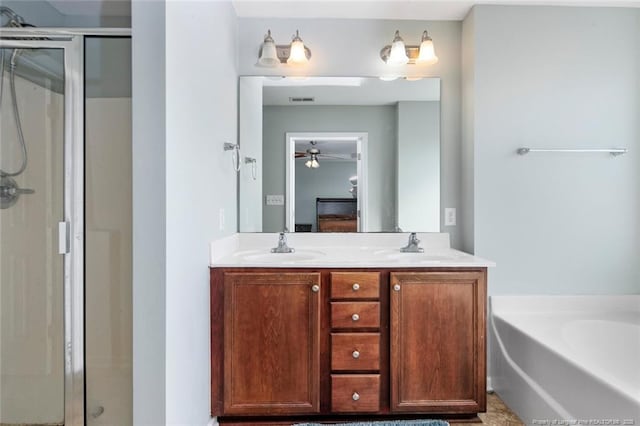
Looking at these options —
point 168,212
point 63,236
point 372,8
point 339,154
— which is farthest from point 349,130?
point 63,236

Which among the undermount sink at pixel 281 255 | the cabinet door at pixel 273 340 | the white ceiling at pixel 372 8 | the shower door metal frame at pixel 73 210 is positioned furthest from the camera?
the white ceiling at pixel 372 8

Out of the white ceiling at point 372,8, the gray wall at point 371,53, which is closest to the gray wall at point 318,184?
the gray wall at point 371,53

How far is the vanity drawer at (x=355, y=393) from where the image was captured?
1.75 metres

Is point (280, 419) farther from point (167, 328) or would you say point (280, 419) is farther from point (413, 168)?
point (413, 168)

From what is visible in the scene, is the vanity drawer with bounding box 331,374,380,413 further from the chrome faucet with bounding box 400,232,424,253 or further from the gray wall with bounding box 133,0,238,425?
the chrome faucet with bounding box 400,232,424,253

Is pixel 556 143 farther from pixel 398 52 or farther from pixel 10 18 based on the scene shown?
pixel 10 18

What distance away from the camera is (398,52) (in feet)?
7.20

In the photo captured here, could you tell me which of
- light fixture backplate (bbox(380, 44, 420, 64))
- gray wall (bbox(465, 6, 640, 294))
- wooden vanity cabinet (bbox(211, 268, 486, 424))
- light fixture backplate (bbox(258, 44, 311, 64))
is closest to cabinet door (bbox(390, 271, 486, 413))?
wooden vanity cabinet (bbox(211, 268, 486, 424))

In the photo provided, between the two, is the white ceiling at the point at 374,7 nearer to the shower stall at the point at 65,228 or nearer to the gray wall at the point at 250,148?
the gray wall at the point at 250,148

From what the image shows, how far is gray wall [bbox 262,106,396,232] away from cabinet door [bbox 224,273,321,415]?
2.17 feet

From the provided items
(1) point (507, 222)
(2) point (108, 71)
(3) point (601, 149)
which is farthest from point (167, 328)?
(3) point (601, 149)

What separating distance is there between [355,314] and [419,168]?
1.10 meters

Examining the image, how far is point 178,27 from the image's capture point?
4.22 ft

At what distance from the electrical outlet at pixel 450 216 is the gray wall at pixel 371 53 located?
30 millimetres
